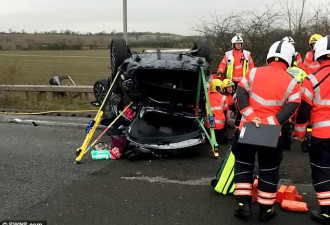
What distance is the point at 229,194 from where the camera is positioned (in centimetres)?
465

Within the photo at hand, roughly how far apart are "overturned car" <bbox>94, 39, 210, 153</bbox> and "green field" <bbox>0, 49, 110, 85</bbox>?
374 inches

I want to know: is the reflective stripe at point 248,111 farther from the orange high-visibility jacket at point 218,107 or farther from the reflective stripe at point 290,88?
the orange high-visibility jacket at point 218,107

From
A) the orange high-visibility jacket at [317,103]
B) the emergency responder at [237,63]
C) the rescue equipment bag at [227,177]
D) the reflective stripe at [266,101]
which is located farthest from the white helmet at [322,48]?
the emergency responder at [237,63]

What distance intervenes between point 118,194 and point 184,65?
239 centimetres

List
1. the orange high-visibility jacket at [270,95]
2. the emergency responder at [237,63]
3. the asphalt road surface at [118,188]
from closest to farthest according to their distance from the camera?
1. the orange high-visibility jacket at [270,95]
2. the asphalt road surface at [118,188]
3. the emergency responder at [237,63]

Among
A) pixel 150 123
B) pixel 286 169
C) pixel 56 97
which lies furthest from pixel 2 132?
pixel 286 169

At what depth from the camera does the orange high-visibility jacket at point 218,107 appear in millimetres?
6961

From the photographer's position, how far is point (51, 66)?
92.8ft

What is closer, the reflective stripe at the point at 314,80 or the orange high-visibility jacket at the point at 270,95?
the orange high-visibility jacket at the point at 270,95

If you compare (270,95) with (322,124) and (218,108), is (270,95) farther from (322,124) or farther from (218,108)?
(218,108)

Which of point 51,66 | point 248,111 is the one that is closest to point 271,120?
point 248,111

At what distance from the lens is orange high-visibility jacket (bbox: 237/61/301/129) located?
385 cm

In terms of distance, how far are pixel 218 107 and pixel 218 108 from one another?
0.8 inches

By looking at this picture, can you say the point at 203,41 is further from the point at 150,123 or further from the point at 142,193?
the point at 142,193
